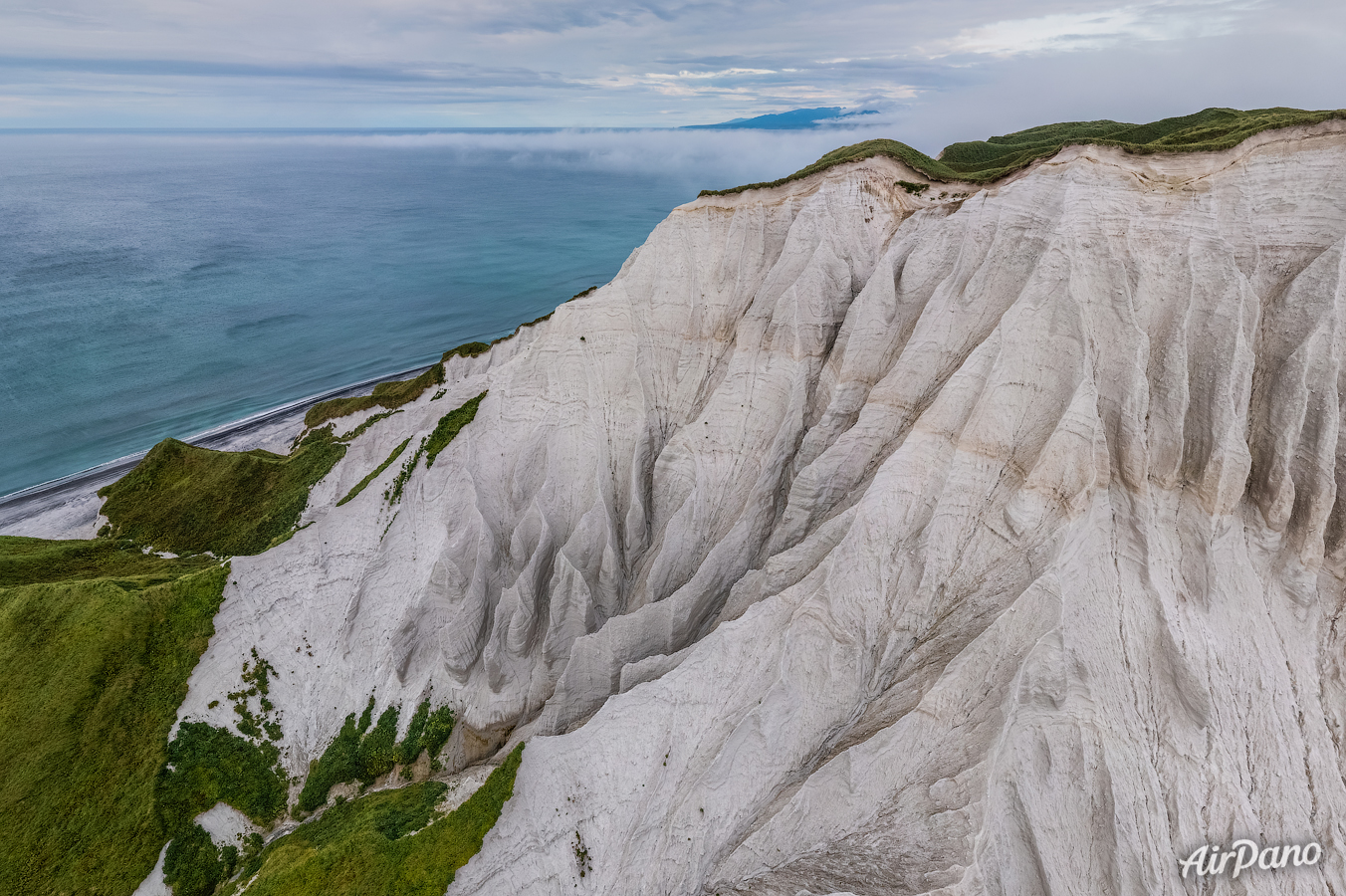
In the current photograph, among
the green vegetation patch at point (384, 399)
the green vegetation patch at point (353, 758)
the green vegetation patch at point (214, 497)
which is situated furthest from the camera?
the green vegetation patch at point (384, 399)

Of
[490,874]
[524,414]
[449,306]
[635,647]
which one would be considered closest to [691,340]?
[524,414]

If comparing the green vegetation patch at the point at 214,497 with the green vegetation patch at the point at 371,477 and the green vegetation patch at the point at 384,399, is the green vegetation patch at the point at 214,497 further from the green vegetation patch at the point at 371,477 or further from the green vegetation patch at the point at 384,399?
the green vegetation patch at the point at 384,399

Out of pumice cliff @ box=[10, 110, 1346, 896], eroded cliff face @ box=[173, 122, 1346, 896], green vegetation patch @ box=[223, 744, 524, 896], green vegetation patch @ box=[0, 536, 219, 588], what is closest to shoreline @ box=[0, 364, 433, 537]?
green vegetation patch @ box=[0, 536, 219, 588]

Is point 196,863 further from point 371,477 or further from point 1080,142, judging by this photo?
point 1080,142

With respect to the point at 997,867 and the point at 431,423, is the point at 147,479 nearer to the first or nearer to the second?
the point at 431,423

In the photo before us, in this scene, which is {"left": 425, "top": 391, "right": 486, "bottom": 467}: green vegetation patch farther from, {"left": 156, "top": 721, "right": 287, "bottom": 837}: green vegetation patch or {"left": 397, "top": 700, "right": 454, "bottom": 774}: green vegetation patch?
{"left": 156, "top": 721, "right": 287, "bottom": 837}: green vegetation patch

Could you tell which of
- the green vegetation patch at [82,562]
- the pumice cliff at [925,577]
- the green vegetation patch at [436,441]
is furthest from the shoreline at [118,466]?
the pumice cliff at [925,577]

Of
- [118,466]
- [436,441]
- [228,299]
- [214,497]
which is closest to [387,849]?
[436,441]
